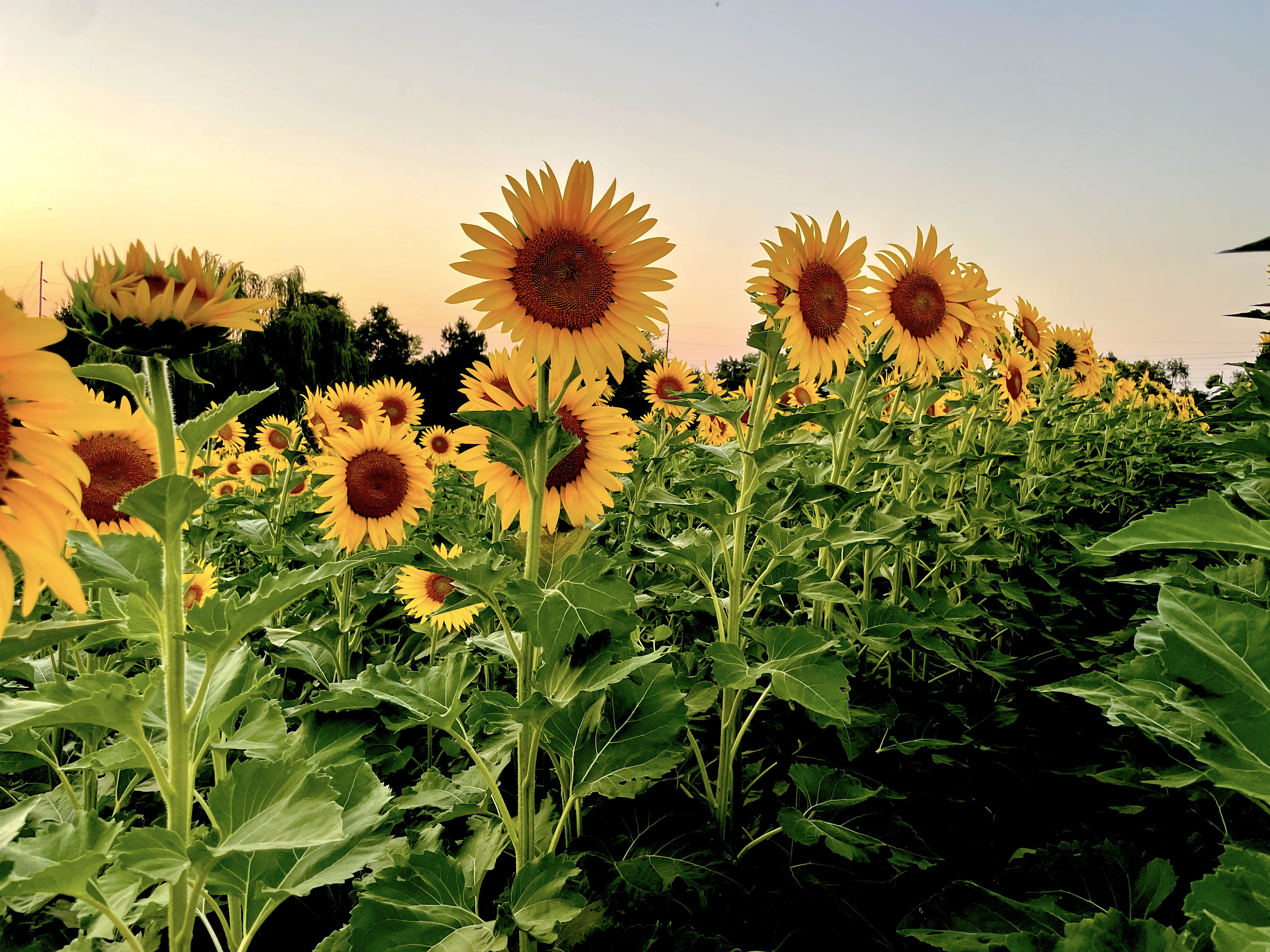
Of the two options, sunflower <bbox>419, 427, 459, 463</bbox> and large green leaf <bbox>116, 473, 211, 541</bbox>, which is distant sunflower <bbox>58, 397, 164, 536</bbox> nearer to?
large green leaf <bbox>116, 473, 211, 541</bbox>

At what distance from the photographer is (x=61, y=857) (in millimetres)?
1077

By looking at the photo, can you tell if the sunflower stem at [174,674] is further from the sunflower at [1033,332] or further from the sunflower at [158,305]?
the sunflower at [1033,332]

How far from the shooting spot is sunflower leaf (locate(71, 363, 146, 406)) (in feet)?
3.57

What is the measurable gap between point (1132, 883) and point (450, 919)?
1.12 meters

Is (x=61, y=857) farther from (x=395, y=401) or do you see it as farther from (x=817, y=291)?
(x=395, y=401)

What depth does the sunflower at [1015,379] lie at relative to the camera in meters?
4.45

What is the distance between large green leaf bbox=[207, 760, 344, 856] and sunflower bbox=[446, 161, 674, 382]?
86cm

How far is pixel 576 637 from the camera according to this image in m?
1.46

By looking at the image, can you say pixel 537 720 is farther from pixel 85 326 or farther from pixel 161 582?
pixel 85 326

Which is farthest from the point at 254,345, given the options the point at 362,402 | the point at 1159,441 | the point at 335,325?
the point at 1159,441

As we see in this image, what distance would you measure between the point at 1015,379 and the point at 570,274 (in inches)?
157

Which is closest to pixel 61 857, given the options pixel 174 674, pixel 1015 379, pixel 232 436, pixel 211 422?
pixel 174 674

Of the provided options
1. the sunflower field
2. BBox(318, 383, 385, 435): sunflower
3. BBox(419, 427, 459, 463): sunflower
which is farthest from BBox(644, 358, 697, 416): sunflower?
the sunflower field

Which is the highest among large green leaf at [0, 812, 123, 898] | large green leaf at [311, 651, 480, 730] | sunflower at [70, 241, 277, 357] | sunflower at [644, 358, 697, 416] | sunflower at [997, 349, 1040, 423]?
sunflower at [644, 358, 697, 416]
